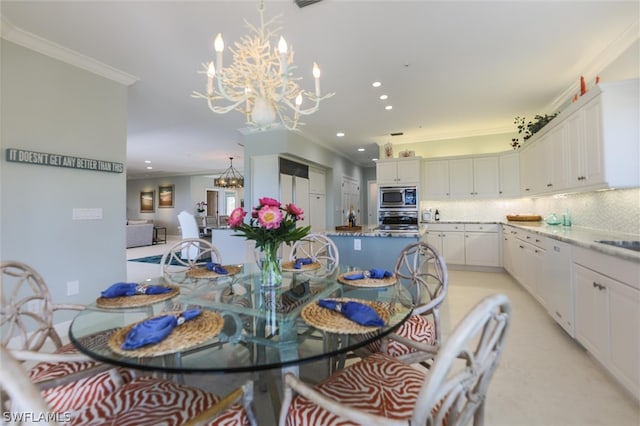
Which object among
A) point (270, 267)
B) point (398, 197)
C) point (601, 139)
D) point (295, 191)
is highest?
point (601, 139)

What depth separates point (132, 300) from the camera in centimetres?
143

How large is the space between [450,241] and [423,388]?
17.1 feet

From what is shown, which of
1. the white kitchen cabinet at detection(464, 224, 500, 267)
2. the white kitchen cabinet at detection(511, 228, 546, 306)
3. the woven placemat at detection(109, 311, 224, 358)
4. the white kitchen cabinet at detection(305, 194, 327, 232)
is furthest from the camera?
the white kitchen cabinet at detection(305, 194, 327, 232)

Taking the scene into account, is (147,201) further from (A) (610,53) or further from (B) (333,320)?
(A) (610,53)

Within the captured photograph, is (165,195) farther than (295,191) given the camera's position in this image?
Yes

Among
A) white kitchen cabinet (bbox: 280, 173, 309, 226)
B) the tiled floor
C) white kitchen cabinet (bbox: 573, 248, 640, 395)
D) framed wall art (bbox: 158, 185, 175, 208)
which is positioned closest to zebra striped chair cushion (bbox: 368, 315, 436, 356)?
the tiled floor

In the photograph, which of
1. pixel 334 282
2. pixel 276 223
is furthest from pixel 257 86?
pixel 334 282

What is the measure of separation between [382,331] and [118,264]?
3.22m

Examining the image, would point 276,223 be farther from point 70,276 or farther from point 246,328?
point 70,276

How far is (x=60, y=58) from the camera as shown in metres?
2.69

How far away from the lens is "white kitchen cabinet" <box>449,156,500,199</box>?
5.28 m

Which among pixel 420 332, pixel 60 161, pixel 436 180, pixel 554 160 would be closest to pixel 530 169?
pixel 554 160

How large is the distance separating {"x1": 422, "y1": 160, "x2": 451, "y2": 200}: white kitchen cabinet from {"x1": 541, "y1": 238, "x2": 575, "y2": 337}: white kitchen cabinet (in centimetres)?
289

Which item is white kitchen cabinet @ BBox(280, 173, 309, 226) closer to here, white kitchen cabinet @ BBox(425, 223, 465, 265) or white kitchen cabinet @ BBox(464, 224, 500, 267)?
white kitchen cabinet @ BBox(425, 223, 465, 265)
